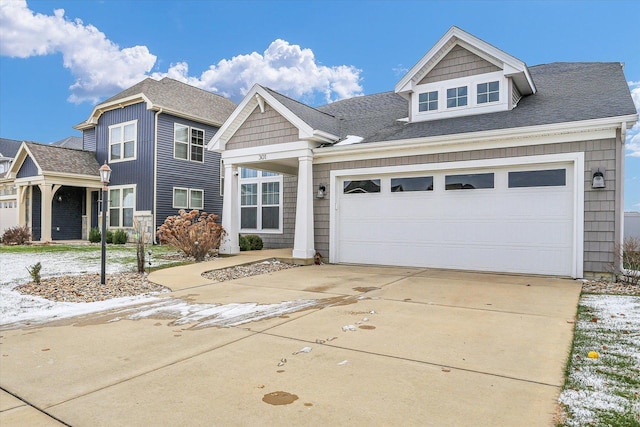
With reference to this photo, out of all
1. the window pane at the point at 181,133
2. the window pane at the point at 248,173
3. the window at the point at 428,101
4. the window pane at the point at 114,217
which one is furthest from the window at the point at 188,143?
the window at the point at 428,101

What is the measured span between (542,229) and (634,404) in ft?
20.7

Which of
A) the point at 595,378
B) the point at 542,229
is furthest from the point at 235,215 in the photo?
the point at 595,378

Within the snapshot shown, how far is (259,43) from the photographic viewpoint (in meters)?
20.9

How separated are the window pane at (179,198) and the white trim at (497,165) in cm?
994

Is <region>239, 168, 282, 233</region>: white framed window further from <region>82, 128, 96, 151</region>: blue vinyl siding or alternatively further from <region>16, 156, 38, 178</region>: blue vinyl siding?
<region>16, 156, 38, 178</region>: blue vinyl siding

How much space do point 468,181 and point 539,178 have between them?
141cm

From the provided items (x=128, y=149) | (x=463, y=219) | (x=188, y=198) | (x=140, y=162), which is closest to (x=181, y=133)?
(x=140, y=162)

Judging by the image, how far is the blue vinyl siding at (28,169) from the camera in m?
17.8

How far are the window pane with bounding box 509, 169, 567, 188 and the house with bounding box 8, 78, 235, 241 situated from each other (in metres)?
14.2

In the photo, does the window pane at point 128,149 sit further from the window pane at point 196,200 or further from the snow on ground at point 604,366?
the snow on ground at point 604,366

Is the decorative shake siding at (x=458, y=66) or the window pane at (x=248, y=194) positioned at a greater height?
the decorative shake siding at (x=458, y=66)

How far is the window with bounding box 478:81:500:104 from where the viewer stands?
9727 mm

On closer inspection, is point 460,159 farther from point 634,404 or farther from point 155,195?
point 155,195

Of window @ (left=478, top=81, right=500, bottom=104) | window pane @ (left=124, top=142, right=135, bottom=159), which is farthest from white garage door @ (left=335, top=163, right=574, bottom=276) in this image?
window pane @ (left=124, top=142, right=135, bottom=159)
